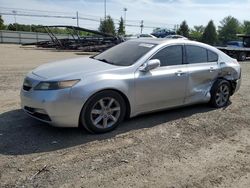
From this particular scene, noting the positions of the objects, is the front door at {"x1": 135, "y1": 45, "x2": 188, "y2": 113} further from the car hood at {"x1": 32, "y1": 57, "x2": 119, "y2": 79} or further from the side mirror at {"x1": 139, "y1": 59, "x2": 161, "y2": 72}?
the car hood at {"x1": 32, "y1": 57, "x2": 119, "y2": 79}

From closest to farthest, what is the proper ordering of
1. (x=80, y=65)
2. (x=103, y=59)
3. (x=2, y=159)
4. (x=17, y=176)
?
(x=17, y=176)
(x=2, y=159)
(x=80, y=65)
(x=103, y=59)

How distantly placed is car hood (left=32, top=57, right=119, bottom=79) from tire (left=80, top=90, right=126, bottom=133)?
44cm

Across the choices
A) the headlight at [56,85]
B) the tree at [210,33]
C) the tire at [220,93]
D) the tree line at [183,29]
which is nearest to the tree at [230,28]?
the tree line at [183,29]

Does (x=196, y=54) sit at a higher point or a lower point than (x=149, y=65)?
higher

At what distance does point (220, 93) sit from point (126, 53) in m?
2.39

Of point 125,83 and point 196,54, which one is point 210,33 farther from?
point 125,83

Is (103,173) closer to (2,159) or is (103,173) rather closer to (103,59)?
(2,159)

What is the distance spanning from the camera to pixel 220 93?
6.83m

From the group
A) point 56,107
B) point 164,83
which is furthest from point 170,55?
point 56,107

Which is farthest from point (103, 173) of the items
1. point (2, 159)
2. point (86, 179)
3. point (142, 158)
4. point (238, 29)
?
point (238, 29)

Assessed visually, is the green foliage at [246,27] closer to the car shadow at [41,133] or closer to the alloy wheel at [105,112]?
the car shadow at [41,133]

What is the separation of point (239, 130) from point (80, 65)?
9.89ft

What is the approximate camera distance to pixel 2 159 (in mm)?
3986

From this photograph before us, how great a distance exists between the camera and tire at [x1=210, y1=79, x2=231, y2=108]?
6.66m
